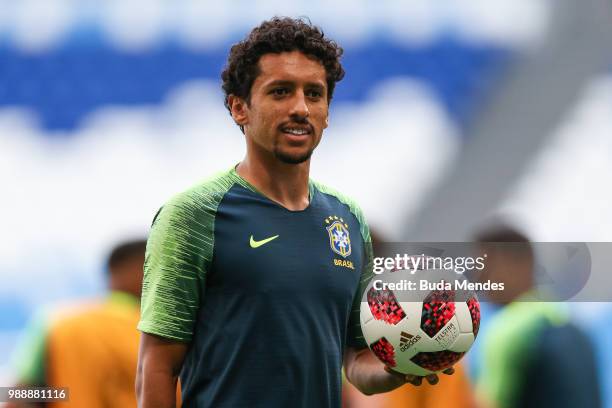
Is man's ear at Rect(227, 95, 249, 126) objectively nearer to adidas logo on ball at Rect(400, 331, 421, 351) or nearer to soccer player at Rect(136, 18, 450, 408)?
soccer player at Rect(136, 18, 450, 408)

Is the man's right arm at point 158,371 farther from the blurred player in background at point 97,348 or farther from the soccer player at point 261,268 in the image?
the blurred player in background at point 97,348

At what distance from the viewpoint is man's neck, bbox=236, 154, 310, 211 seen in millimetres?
1817

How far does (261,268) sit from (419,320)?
0.37 meters

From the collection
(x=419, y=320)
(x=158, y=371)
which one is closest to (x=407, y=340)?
(x=419, y=320)

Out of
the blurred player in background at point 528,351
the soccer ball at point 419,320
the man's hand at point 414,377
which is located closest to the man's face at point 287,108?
the soccer ball at point 419,320

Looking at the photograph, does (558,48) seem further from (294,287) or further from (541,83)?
(294,287)

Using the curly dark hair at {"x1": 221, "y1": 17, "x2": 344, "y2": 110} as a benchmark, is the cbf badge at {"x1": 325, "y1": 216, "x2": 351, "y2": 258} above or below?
below

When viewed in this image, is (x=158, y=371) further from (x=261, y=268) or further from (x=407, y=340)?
(x=407, y=340)

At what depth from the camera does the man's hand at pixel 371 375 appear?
1823mm

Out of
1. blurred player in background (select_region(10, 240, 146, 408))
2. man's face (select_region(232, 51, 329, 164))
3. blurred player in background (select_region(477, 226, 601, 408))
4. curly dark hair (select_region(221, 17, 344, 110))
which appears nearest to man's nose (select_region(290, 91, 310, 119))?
man's face (select_region(232, 51, 329, 164))

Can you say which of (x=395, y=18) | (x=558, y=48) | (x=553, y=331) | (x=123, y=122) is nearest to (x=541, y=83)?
(x=558, y=48)

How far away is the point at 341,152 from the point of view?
143 inches

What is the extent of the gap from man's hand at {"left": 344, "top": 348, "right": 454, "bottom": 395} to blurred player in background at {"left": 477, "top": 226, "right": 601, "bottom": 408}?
3.71 ft

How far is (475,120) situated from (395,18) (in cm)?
63
